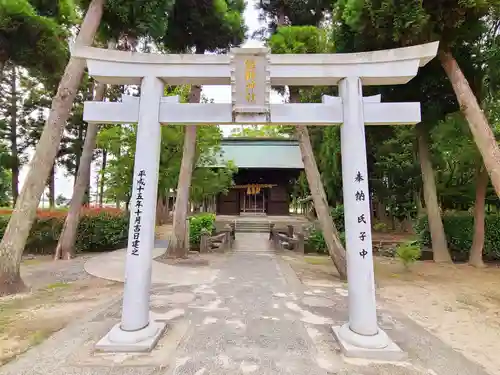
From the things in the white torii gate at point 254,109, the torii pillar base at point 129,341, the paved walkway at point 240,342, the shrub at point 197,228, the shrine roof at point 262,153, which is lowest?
the paved walkway at point 240,342

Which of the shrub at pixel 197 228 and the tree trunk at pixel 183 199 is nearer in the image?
the tree trunk at pixel 183 199

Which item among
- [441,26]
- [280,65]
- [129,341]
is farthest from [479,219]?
[129,341]

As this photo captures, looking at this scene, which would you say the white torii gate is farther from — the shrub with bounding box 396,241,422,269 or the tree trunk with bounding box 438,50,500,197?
the shrub with bounding box 396,241,422,269

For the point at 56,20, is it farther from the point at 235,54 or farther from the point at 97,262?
the point at 235,54

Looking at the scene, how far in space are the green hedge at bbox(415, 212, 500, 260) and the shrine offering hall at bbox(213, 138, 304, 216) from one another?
984cm

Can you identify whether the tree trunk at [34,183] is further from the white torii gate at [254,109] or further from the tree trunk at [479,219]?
the tree trunk at [479,219]

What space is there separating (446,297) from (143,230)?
6810 mm

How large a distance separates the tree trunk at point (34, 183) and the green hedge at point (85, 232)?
6316 mm

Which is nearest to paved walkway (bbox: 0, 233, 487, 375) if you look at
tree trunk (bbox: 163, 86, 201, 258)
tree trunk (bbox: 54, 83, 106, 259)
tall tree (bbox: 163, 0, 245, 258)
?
tree trunk (bbox: 163, 86, 201, 258)

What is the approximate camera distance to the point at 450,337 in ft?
15.1

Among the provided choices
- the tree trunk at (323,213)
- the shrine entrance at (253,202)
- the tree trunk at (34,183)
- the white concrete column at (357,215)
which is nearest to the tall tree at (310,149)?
the tree trunk at (323,213)

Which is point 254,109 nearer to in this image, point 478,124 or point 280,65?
point 280,65

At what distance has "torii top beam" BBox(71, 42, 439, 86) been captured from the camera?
4.33 m

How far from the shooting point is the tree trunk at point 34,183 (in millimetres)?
6758
